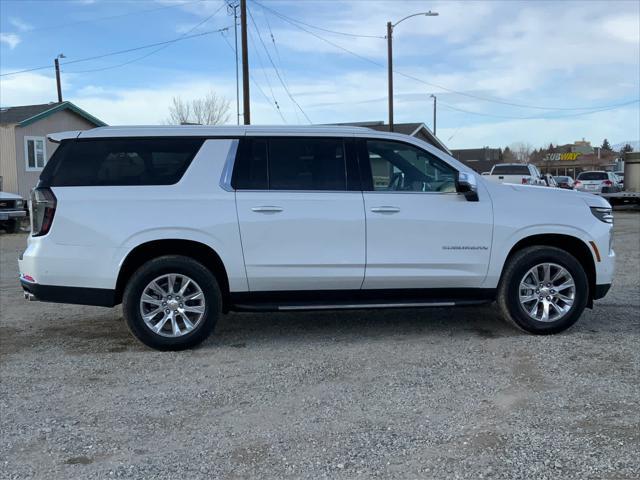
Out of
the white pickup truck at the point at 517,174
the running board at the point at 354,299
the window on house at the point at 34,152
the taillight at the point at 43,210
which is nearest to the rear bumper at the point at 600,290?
the running board at the point at 354,299

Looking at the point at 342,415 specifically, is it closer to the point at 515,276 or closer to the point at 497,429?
the point at 497,429

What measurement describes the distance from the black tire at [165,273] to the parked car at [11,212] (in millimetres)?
14372

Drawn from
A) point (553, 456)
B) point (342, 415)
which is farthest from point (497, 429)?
point (342, 415)

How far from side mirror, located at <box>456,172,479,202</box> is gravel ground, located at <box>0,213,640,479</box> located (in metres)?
1.36

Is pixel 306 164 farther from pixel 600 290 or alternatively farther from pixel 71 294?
pixel 600 290

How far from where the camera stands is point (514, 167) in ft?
87.5

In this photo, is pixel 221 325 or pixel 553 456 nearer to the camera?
pixel 553 456

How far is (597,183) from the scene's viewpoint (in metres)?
29.2

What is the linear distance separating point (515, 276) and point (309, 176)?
2.13m

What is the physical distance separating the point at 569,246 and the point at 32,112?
25569 mm

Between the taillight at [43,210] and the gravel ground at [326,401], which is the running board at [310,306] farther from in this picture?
the taillight at [43,210]

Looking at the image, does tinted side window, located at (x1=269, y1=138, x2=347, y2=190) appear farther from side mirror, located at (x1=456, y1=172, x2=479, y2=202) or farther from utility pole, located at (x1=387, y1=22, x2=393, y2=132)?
utility pole, located at (x1=387, y1=22, x2=393, y2=132)

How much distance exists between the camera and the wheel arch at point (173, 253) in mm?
5652

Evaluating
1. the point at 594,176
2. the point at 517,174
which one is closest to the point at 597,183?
the point at 594,176
